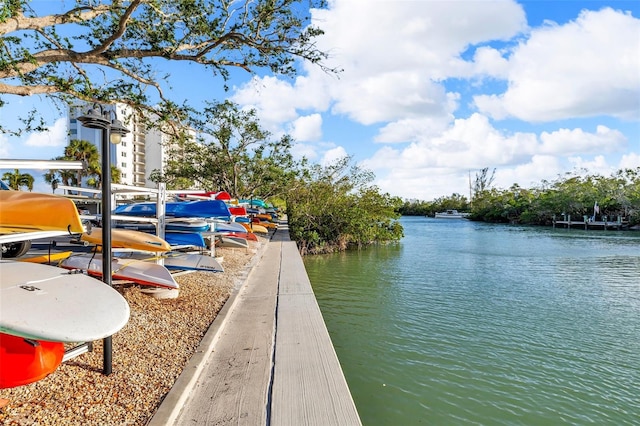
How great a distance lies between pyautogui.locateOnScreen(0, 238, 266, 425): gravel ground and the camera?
8.95ft

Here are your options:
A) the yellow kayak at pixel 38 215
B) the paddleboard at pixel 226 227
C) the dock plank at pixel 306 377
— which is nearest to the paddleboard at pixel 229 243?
the paddleboard at pixel 226 227

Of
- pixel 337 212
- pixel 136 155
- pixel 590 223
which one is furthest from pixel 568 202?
pixel 136 155

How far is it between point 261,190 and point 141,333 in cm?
1851

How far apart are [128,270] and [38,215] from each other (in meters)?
2.32

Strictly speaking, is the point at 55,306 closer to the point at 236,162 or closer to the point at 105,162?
the point at 105,162

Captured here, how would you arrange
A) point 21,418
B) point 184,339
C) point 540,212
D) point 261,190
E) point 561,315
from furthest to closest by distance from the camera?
1. point 540,212
2. point 261,190
3. point 561,315
4. point 184,339
5. point 21,418


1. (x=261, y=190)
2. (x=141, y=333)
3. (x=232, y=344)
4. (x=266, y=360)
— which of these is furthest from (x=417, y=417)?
(x=261, y=190)

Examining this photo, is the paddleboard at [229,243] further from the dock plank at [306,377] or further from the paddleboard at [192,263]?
the dock plank at [306,377]

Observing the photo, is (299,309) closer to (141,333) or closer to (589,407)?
(141,333)

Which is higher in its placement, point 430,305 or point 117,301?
point 117,301

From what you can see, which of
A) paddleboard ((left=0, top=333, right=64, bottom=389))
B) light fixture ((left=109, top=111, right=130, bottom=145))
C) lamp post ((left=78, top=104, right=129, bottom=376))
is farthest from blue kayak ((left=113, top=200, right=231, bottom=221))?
paddleboard ((left=0, top=333, right=64, bottom=389))

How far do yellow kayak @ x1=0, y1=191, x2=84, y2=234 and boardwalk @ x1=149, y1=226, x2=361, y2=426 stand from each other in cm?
166

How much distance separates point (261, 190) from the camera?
22641 millimetres

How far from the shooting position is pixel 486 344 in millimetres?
6879
